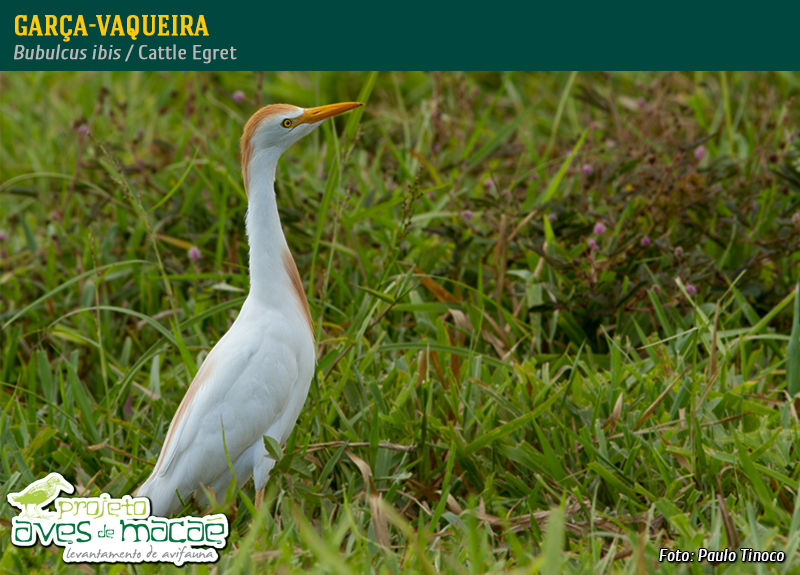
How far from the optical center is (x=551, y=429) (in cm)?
256

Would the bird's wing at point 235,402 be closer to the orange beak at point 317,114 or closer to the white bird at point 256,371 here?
the white bird at point 256,371

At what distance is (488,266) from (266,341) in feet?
5.21

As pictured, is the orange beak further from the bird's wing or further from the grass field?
the bird's wing

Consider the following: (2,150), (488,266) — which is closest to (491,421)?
(488,266)

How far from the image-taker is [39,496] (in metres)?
2.15

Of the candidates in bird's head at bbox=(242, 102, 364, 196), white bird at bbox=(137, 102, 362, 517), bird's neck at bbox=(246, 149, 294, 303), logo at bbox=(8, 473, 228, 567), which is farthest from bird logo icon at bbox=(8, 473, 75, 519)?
bird's head at bbox=(242, 102, 364, 196)

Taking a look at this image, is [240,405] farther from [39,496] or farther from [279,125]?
[279,125]

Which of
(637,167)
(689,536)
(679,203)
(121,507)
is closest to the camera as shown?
(689,536)

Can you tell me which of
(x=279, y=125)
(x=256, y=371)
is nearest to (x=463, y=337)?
(x=256, y=371)

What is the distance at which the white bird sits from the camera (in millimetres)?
2227

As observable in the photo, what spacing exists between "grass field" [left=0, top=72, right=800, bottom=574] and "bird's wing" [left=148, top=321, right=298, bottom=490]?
0.17m

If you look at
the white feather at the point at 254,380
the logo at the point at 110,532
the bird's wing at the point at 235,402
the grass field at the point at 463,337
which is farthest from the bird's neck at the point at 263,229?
the logo at the point at 110,532

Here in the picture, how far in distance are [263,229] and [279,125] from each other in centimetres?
32

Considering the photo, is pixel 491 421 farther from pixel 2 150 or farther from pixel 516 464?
pixel 2 150
